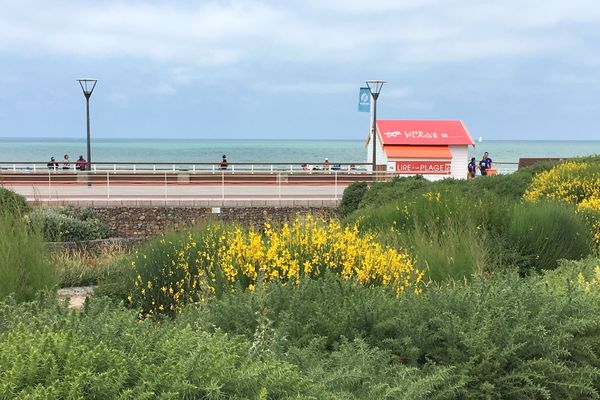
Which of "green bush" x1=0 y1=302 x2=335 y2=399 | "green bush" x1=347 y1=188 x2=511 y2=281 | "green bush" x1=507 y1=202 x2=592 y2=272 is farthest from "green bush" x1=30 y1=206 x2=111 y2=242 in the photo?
"green bush" x1=0 y1=302 x2=335 y2=399

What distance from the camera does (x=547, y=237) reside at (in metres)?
8.27

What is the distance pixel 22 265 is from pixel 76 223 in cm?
1120

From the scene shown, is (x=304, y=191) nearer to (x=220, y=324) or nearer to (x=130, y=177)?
(x=130, y=177)

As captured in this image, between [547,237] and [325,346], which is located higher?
[547,237]

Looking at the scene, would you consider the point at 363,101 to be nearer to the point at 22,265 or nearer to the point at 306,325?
the point at 22,265

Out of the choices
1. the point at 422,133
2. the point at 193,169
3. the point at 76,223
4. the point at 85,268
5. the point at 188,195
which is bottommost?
the point at 85,268

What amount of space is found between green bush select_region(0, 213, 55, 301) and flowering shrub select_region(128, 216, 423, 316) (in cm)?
93

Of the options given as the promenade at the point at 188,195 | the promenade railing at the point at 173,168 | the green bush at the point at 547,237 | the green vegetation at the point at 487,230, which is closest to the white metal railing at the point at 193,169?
the promenade railing at the point at 173,168

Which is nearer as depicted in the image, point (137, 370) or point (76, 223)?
point (137, 370)

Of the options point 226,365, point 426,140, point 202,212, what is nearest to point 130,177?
point 202,212

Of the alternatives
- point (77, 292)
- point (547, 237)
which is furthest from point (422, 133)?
point (77, 292)

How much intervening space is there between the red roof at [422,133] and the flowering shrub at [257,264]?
25.2 metres

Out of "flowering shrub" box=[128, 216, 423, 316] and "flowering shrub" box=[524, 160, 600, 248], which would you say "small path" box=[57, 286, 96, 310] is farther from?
"flowering shrub" box=[524, 160, 600, 248]

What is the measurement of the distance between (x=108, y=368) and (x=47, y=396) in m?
0.31
